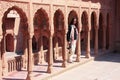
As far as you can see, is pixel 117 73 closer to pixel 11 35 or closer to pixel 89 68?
pixel 89 68

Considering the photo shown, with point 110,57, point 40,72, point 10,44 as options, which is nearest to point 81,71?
point 40,72

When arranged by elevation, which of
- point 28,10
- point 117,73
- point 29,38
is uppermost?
point 28,10

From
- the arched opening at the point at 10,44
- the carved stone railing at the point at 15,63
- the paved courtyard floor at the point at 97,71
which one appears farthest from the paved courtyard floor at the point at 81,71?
the arched opening at the point at 10,44

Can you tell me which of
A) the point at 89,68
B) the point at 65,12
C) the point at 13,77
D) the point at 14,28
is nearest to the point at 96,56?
the point at 89,68

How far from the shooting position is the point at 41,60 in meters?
15.6

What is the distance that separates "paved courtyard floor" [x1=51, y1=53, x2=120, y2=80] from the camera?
13.1m

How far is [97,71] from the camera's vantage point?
14578 millimetres

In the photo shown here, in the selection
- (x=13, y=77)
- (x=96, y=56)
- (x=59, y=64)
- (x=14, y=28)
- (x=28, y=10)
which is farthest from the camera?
(x=14, y=28)

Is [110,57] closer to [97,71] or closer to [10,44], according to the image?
[97,71]

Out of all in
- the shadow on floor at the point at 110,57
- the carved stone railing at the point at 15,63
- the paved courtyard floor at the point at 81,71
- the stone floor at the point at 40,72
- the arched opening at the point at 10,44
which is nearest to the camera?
the stone floor at the point at 40,72

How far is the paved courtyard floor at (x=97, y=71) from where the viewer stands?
13148 mm

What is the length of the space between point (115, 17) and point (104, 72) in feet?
24.6

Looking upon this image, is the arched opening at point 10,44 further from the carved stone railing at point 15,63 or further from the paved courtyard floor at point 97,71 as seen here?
the carved stone railing at point 15,63

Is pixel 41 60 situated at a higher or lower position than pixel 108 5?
lower
